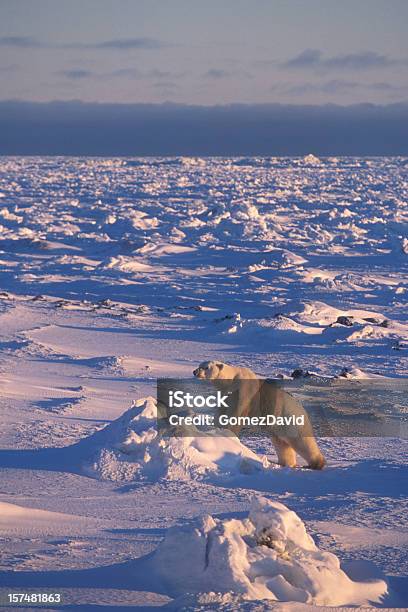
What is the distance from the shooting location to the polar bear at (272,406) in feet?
20.4

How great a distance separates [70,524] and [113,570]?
738 mm

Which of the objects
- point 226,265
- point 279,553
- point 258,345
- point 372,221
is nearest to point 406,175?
point 372,221

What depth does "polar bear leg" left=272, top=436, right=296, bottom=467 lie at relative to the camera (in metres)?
6.35

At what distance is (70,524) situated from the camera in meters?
4.98

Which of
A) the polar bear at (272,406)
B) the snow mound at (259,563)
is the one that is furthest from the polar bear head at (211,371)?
the snow mound at (259,563)

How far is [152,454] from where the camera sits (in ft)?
19.7

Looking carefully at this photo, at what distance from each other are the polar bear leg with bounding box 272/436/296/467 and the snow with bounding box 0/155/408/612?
0.11 metres

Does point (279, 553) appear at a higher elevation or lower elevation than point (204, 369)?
lower

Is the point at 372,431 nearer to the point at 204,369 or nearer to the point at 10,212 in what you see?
the point at 204,369

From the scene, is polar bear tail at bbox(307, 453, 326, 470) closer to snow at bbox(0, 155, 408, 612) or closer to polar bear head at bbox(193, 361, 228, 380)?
snow at bbox(0, 155, 408, 612)

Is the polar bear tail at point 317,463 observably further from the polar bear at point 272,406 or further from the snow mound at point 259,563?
the snow mound at point 259,563

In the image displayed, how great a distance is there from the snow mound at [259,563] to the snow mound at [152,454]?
5.75 ft

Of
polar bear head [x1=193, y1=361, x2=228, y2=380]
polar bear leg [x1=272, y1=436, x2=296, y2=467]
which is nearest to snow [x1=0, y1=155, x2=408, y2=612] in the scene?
polar bear leg [x1=272, y1=436, x2=296, y2=467]

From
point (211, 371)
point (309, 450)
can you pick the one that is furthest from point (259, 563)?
point (211, 371)
